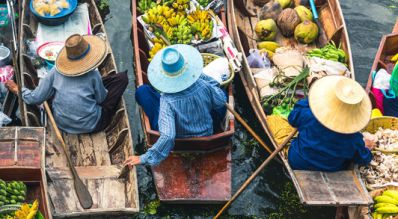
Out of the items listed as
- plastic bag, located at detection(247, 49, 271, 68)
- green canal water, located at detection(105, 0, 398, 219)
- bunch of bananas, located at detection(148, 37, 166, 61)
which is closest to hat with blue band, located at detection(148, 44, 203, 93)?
bunch of bananas, located at detection(148, 37, 166, 61)

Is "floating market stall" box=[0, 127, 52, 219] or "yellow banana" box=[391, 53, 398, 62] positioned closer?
"floating market stall" box=[0, 127, 52, 219]

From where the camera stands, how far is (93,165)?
21.6ft

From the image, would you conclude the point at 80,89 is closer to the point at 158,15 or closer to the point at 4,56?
the point at 4,56

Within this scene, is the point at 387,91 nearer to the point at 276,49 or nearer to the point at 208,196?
the point at 276,49

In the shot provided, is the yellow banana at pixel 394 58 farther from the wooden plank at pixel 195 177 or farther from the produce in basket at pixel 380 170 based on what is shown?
the wooden plank at pixel 195 177

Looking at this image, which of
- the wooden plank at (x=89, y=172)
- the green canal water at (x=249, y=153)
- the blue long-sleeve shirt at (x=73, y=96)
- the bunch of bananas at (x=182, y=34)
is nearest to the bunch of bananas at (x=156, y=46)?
the bunch of bananas at (x=182, y=34)

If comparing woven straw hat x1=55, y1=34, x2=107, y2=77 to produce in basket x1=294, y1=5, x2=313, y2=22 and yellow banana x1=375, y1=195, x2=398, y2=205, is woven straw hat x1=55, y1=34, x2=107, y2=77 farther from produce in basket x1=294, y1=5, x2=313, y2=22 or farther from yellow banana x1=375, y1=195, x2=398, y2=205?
produce in basket x1=294, y1=5, x2=313, y2=22

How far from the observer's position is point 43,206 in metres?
5.26

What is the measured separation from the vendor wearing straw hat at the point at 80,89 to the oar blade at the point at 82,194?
2.87ft

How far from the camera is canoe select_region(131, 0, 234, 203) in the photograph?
6.27 m

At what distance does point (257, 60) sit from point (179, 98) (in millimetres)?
2283

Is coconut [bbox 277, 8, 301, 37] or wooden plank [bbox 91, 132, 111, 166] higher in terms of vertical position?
coconut [bbox 277, 8, 301, 37]

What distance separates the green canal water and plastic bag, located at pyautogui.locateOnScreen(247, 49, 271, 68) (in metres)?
0.78

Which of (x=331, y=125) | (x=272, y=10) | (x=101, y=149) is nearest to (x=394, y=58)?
(x=272, y=10)
